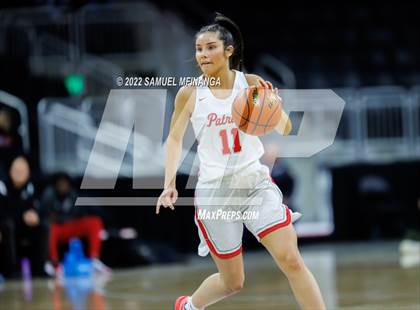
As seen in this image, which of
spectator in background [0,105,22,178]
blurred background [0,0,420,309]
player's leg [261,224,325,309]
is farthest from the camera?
blurred background [0,0,420,309]

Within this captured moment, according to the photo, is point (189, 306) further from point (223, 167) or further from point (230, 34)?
point (230, 34)

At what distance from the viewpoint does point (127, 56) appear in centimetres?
1518

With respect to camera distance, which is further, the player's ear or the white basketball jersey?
the player's ear

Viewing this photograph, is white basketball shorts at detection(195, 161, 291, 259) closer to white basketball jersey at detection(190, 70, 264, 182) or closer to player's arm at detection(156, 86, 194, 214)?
white basketball jersey at detection(190, 70, 264, 182)

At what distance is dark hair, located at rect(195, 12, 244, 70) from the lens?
530 cm

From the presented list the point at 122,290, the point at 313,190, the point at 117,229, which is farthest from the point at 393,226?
the point at 122,290

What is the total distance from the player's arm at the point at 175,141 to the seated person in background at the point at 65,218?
19.9ft

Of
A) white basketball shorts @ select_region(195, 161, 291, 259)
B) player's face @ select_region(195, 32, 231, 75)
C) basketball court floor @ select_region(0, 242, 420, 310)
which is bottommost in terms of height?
basketball court floor @ select_region(0, 242, 420, 310)

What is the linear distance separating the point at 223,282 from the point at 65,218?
633 centimetres

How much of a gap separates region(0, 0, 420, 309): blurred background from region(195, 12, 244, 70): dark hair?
547 centimetres

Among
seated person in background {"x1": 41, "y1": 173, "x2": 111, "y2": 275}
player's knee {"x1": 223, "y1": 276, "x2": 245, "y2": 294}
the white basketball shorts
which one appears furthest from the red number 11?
seated person in background {"x1": 41, "y1": 173, "x2": 111, "y2": 275}

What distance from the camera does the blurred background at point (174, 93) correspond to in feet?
40.0

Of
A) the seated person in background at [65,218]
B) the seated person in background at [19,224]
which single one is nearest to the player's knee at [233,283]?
the seated person in background at [19,224]

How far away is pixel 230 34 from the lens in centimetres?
535
